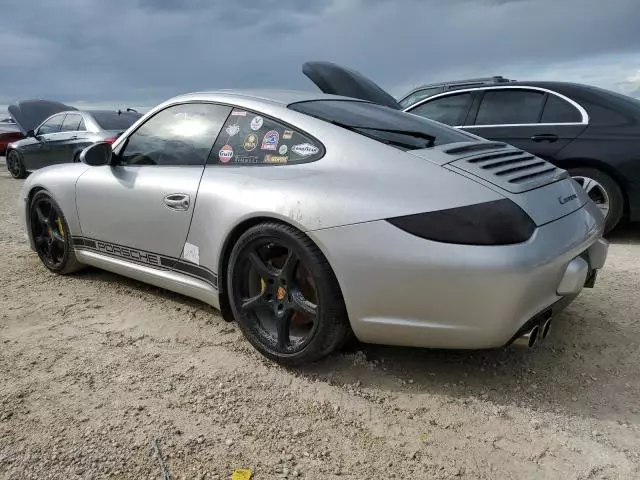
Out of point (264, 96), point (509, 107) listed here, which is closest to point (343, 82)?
point (509, 107)

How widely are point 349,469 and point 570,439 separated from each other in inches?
34.0

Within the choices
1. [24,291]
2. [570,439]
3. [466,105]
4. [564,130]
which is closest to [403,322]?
[570,439]

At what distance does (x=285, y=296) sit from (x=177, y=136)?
50.2 inches

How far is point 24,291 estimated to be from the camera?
377 cm

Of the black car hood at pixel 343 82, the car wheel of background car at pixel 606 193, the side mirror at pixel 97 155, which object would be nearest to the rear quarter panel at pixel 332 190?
the side mirror at pixel 97 155

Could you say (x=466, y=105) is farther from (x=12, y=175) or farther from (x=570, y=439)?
(x=12, y=175)

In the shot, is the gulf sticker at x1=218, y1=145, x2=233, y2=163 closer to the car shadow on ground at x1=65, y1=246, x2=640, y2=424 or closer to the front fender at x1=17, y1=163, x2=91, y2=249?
the car shadow on ground at x1=65, y1=246, x2=640, y2=424

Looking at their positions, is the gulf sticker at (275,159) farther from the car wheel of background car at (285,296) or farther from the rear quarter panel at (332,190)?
the car wheel of background car at (285,296)

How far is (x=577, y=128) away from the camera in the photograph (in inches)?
197

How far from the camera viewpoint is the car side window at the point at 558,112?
16.6ft

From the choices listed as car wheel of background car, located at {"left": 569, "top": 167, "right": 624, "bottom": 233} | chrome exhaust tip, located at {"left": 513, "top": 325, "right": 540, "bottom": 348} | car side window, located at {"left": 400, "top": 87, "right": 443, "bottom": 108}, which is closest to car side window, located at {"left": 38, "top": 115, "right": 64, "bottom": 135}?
car side window, located at {"left": 400, "top": 87, "right": 443, "bottom": 108}

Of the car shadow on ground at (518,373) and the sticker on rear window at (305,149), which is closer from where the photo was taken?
the car shadow on ground at (518,373)

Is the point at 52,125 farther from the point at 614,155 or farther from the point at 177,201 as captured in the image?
the point at 614,155

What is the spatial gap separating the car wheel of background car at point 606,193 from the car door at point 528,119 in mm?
374
